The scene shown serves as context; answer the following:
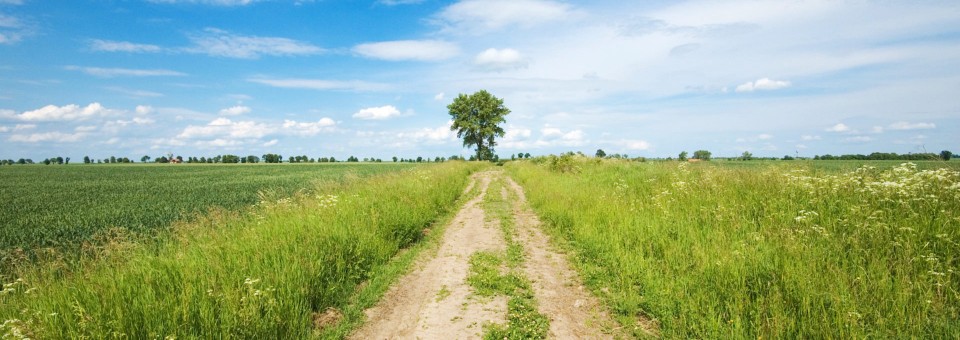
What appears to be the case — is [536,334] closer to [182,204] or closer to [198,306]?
[198,306]

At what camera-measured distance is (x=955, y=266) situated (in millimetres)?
4918

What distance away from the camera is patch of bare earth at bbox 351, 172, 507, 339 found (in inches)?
190

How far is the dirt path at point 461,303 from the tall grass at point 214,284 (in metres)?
0.87

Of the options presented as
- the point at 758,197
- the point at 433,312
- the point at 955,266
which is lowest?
the point at 433,312

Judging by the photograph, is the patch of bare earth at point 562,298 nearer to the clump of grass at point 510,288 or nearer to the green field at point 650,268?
the clump of grass at point 510,288

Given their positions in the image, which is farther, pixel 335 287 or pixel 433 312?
pixel 335 287

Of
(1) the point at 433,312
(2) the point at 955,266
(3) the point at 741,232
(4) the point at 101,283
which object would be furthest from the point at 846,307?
(4) the point at 101,283

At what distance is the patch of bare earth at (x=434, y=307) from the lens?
4836 millimetres

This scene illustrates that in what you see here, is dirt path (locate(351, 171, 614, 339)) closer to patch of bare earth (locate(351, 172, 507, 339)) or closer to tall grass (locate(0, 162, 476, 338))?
patch of bare earth (locate(351, 172, 507, 339))

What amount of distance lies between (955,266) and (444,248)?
331 inches

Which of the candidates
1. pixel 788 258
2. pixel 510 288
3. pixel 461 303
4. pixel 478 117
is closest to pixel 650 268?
pixel 788 258

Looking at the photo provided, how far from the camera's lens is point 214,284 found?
488cm

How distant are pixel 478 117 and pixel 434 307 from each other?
54.9 metres

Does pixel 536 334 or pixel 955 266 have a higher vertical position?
pixel 955 266
